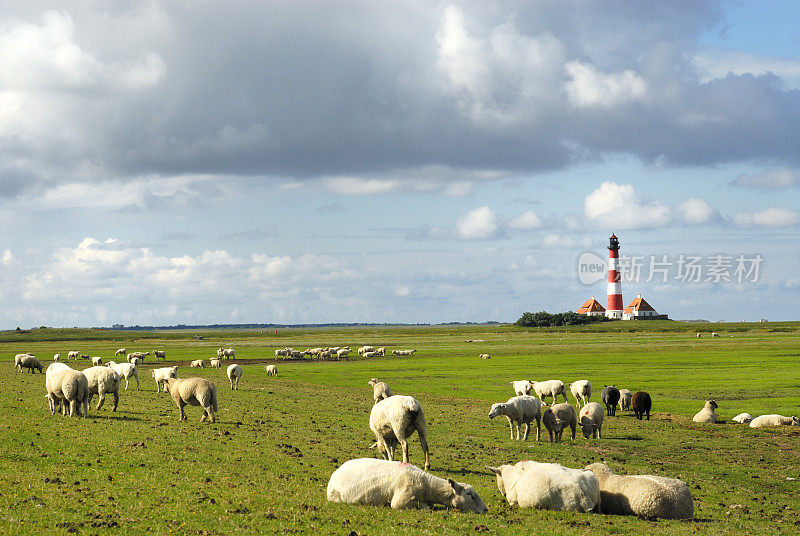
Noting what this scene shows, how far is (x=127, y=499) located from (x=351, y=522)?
15.6 ft

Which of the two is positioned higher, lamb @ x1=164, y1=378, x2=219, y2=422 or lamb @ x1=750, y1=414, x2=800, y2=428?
lamb @ x1=164, y1=378, x2=219, y2=422

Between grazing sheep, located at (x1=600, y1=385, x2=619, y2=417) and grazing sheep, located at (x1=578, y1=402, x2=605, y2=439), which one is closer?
grazing sheep, located at (x1=578, y1=402, x2=605, y2=439)

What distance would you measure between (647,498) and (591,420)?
1179 cm

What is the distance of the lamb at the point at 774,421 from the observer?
30719 mm

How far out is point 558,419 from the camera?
25.4m

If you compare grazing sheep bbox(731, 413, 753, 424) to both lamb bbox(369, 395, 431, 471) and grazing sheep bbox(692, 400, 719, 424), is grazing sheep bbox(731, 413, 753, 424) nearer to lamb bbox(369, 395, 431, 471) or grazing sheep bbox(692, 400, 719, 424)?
grazing sheep bbox(692, 400, 719, 424)

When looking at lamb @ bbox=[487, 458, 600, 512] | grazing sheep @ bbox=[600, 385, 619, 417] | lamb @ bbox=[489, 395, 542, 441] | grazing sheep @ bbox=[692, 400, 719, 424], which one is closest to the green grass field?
lamb @ bbox=[487, 458, 600, 512]

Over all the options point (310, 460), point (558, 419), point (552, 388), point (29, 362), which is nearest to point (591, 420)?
point (558, 419)

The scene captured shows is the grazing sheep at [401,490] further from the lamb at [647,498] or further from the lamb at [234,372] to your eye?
the lamb at [234,372]

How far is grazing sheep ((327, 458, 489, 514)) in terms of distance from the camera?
13.7 m

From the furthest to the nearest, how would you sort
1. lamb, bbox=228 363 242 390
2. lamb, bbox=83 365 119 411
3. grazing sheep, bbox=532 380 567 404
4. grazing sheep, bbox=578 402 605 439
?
lamb, bbox=228 363 242 390 < grazing sheep, bbox=532 380 567 404 < lamb, bbox=83 365 119 411 < grazing sheep, bbox=578 402 605 439

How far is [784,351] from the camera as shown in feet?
263

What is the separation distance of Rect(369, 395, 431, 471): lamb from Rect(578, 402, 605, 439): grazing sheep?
10.1 meters

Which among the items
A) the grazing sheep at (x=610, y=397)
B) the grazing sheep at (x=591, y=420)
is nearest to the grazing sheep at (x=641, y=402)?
the grazing sheep at (x=610, y=397)
